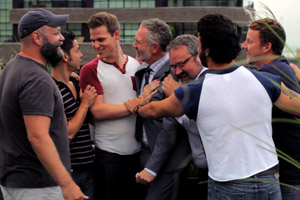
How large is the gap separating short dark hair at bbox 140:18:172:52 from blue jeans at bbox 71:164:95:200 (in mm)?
1322

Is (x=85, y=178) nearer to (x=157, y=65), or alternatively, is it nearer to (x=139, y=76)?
(x=139, y=76)

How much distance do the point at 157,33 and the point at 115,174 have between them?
141 centimetres

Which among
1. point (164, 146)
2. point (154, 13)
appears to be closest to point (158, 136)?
point (164, 146)

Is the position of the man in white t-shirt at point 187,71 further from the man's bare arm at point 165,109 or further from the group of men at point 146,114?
the man's bare arm at point 165,109

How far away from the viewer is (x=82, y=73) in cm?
409

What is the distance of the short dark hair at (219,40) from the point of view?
2.76 meters

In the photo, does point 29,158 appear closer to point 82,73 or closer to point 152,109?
point 152,109

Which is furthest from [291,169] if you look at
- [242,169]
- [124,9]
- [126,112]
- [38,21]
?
[124,9]

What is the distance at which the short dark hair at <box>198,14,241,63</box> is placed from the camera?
9.07 feet

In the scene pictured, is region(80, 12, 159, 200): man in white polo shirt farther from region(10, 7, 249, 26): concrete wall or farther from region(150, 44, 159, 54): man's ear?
region(10, 7, 249, 26): concrete wall

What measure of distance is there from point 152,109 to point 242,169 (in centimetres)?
87

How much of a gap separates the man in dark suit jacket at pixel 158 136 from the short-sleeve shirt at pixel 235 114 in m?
0.73

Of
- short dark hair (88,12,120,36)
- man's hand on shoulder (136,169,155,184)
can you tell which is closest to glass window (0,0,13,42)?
short dark hair (88,12,120,36)

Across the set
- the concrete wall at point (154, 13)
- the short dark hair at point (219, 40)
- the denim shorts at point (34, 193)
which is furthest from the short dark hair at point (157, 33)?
the concrete wall at point (154, 13)
